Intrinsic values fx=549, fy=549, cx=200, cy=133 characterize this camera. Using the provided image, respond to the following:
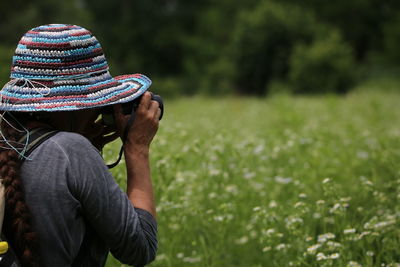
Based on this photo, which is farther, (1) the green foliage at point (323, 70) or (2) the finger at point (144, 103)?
(1) the green foliage at point (323, 70)

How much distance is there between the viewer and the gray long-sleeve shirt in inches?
54.8

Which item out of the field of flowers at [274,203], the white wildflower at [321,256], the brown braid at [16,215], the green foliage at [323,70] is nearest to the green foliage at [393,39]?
the green foliage at [323,70]

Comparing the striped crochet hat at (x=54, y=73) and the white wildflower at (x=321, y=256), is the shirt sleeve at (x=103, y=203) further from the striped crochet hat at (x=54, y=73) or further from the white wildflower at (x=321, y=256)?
the white wildflower at (x=321, y=256)

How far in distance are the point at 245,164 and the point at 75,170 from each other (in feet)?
10.2

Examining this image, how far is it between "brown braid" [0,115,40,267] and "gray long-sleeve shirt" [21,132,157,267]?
26 mm

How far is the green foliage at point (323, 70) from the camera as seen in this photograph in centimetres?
2556

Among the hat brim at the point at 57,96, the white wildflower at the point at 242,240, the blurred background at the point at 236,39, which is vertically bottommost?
the blurred background at the point at 236,39

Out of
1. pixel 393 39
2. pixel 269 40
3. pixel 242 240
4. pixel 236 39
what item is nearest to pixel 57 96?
pixel 242 240

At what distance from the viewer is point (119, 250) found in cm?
149

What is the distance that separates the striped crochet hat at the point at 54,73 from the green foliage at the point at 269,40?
27.2 m

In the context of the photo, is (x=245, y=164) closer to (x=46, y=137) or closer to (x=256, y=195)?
(x=256, y=195)

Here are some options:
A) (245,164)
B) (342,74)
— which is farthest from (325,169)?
(342,74)

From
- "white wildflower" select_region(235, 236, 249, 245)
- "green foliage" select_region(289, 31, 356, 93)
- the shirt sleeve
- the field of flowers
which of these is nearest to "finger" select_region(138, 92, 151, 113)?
the shirt sleeve

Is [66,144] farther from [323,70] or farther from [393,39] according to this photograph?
[393,39]
